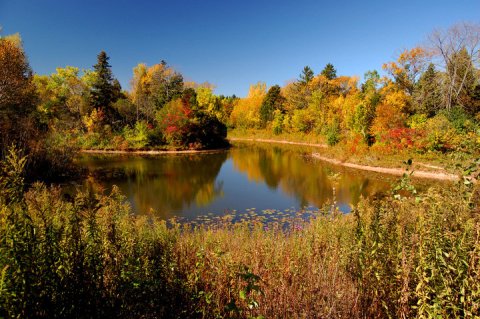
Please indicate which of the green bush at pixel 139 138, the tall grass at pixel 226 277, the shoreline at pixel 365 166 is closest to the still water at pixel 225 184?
the shoreline at pixel 365 166

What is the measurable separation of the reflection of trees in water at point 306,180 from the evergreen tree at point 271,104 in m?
27.6

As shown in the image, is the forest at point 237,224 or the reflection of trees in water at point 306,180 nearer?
the forest at point 237,224

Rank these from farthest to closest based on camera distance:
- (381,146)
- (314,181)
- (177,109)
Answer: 1. (177,109)
2. (381,146)
3. (314,181)

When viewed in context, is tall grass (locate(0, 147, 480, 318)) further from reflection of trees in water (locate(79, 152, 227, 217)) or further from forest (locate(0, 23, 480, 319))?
reflection of trees in water (locate(79, 152, 227, 217))

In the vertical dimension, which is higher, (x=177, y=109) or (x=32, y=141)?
(x=177, y=109)

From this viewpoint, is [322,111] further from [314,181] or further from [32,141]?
[32,141]

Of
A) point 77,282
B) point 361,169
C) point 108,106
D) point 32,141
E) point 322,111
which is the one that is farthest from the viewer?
point 322,111

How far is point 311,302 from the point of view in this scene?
2.71 m

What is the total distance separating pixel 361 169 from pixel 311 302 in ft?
68.2

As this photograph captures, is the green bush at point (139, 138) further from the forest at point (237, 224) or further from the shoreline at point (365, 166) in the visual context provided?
the shoreline at point (365, 166)

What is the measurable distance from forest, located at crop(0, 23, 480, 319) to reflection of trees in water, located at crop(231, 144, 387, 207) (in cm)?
139

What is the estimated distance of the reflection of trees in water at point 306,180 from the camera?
564 inches

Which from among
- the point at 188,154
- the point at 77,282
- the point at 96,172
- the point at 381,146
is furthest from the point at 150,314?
the point at 188,154

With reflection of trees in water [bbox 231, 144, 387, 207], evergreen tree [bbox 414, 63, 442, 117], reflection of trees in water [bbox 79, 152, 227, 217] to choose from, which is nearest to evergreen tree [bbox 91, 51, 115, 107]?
reflection of trees in water [bbox 79, 152, 227, 217]
